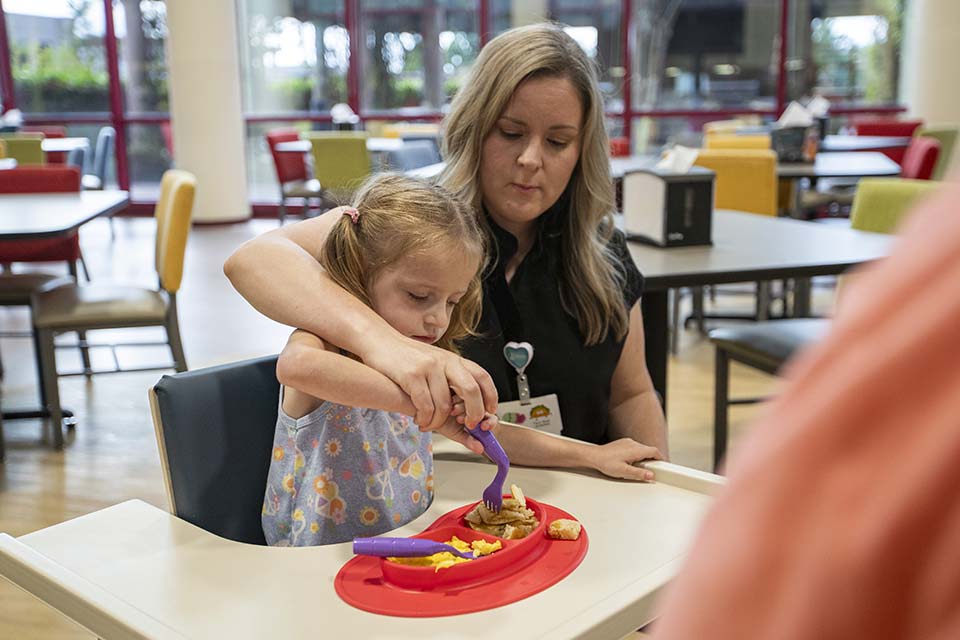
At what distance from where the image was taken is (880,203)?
315 cm

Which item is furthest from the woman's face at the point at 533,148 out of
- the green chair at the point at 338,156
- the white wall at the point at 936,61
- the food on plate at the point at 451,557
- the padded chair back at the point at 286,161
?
the white wall at the point at 936,61

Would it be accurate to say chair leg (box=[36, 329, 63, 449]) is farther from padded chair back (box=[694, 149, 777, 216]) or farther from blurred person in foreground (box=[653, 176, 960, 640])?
blurred person in foreground (box=[653, 176, 960, 640])

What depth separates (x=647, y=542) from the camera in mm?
1148

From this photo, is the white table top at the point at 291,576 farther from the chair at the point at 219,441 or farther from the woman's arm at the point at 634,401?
the woman's arm at the point at 634,401

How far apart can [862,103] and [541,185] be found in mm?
8690

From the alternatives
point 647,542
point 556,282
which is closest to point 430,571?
point 647,542

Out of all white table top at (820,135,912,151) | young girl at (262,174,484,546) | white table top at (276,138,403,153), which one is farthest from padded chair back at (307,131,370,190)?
young girl at (262,174,484,546)

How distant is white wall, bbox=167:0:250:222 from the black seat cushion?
22.7ft

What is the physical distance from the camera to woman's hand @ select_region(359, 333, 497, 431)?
1073 mm

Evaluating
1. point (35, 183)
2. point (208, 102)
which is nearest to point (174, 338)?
point (35, 183)

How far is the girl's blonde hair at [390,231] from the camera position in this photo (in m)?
1.27

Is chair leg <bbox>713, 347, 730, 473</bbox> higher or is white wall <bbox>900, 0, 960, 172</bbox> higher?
white wall <bbox>900, 0, 960, 172</bbox>

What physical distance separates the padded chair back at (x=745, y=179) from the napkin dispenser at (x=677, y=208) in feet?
4.98

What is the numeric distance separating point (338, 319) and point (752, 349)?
2.04 m
